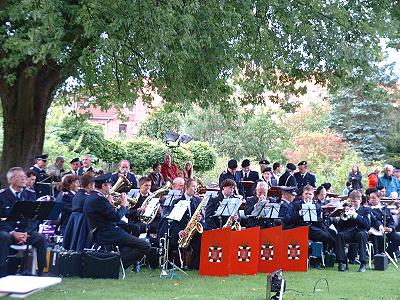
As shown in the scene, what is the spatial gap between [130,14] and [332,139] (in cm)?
2905

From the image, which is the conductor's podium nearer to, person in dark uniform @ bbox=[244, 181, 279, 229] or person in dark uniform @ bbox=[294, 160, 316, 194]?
person in dark uniform @ bbox=[244, 181, 279, 229]

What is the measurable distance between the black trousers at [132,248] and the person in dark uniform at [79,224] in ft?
2.06

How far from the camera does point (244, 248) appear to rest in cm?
1377

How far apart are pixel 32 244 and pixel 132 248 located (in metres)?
2.07

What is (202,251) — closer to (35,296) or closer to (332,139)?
(35,296)

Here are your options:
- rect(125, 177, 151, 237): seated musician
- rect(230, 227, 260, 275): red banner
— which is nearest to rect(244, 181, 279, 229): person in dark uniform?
rect(230, 227, 260, 275): red banner

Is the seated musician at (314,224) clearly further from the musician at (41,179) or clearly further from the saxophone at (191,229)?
the musician at (41,179)

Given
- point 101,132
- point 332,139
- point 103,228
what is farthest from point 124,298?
point 332,139

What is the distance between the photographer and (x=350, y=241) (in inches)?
640

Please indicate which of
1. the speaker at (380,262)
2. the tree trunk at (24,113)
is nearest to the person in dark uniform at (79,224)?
the speaker at (380,262)

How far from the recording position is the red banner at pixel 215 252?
13.4m

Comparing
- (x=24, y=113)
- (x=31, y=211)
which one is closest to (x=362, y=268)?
(x=31, y=211)

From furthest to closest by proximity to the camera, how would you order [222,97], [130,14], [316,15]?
[222,97]
[316,15]
[130,14]

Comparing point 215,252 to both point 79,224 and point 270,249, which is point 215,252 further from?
point 79,224
